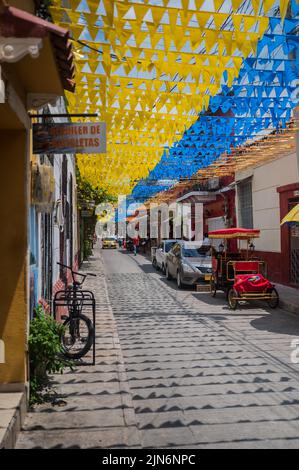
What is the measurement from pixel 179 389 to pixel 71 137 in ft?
11.2

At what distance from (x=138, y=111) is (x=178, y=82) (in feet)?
4.15

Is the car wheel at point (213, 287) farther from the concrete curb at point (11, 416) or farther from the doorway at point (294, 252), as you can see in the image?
the concrete curb at point (11, 416)

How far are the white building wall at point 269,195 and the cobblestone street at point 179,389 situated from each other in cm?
719

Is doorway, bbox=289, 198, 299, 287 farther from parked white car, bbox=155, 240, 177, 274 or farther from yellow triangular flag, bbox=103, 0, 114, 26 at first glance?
yellow triangular flag, bbox=103, 0, 114, 26

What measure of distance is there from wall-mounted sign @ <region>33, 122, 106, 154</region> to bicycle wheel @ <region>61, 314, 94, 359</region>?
2.86 metres

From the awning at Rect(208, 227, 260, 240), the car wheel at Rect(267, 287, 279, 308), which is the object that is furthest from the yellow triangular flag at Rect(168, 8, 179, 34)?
the awning at Rect(208, 227, 260, 240)

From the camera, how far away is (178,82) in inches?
270

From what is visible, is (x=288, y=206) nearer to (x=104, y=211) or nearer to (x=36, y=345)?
(x=36, y=345)

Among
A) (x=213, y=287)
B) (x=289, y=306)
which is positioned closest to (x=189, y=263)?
(x=213, y=287)

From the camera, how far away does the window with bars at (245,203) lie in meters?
20.5

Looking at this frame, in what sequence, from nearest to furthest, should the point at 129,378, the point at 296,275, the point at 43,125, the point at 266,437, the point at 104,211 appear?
the point at 266,437 → the point at 43,125 → the point at 129,378 → the point at 296,275 → the point at 104,211

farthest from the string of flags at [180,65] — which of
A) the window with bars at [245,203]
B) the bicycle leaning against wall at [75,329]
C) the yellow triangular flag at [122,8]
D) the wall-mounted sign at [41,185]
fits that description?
the window with bars at [245,203]

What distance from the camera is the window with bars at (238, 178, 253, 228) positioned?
20469mm

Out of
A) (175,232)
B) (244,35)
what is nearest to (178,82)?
(244,35)
